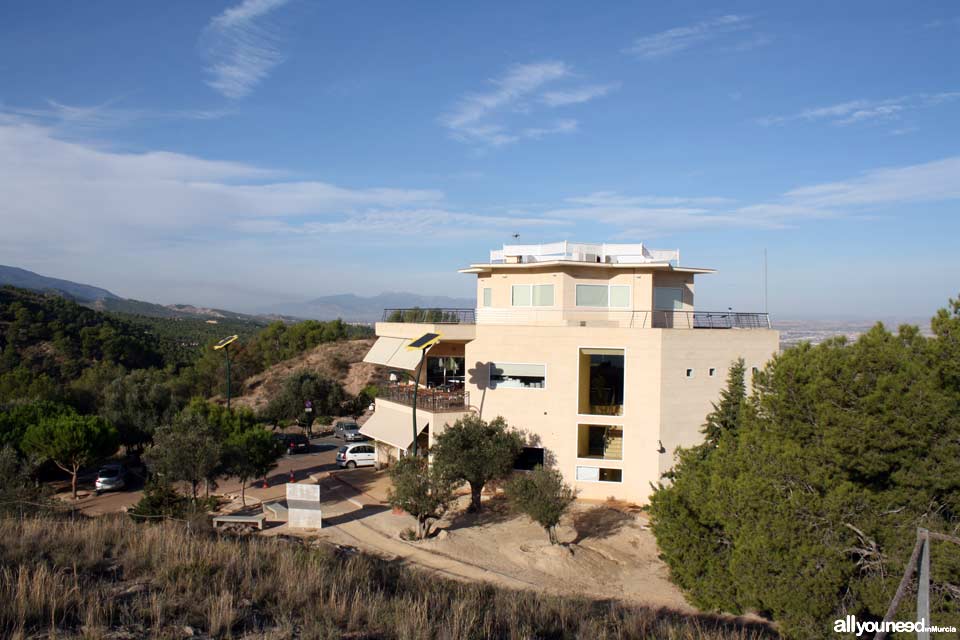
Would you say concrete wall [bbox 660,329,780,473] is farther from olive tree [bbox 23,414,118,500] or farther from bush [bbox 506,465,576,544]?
olive tree [bbox 23,414,118,500]

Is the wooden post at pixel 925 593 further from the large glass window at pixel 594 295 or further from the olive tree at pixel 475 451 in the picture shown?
the large glass window at pixel 594 295

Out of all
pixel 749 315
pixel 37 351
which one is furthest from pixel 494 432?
pixel 37 351

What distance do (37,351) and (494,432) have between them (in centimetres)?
6077

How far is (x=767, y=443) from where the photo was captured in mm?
11141

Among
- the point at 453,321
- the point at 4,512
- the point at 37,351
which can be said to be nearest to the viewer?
the point at 4,512

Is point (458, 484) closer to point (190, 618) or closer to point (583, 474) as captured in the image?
point (583, 474)

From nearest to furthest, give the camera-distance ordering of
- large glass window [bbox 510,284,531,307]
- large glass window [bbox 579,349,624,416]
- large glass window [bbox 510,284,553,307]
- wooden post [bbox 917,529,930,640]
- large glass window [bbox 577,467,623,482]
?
1. wooden post [bbox 917,529,930,640]
2. large glass window [bbox 577,467,623,482]
3. large glass window [bbox 579,349,624,416]
4. large glass window [bbox 510,284,553,307]
5. large glass window [bbox 510,284,531,307]

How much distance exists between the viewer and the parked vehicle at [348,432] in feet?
119

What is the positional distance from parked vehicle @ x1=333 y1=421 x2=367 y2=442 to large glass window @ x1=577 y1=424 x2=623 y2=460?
53.6 ft

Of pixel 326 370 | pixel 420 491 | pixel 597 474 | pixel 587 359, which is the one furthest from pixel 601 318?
pixel 326 370

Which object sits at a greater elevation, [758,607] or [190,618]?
[190,618]

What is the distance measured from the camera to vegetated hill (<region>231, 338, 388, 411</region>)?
56.3 meters

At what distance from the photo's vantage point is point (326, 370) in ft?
194

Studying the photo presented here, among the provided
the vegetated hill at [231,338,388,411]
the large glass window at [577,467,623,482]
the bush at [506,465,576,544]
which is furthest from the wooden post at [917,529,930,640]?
the vegetated hill at [231,338,388,411]
